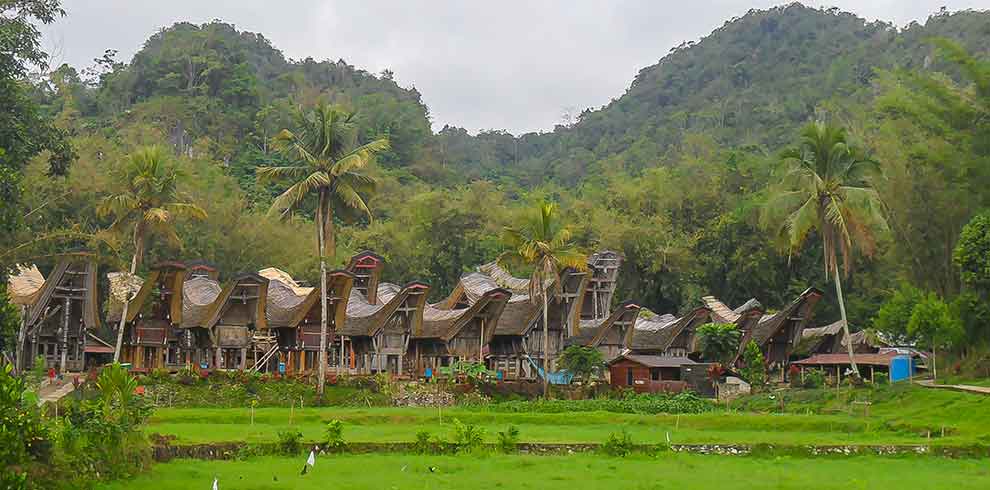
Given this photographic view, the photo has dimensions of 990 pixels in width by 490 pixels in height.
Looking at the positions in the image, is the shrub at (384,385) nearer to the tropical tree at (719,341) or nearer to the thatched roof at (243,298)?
the thatched roof at (243,298)

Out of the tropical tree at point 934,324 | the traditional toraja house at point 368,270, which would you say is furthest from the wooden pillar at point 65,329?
the tropical tree at point 934,324

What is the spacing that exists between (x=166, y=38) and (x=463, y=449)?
3849 inches

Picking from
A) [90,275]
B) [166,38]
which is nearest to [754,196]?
[90,275]

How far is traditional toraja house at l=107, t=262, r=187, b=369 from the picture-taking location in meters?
42.0

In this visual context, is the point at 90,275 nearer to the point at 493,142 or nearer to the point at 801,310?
the point at 801,310

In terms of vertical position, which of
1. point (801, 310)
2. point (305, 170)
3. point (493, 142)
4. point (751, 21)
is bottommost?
point (801, 310)

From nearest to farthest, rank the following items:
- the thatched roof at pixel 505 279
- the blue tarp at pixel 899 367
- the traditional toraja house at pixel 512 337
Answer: the blue tarp at pixel 899 367 → the traditional toraja house at pixel 512 337 → the thatched roof at pixel 505 279

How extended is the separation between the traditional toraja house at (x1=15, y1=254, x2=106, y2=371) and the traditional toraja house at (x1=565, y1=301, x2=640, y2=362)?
21999 millimetres

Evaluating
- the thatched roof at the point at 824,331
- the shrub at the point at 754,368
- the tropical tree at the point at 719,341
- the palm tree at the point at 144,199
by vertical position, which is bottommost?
the shrub at the point at 754,368

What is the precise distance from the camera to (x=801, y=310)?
53.0 metres

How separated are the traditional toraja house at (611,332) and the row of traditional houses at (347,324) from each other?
69 millimetres

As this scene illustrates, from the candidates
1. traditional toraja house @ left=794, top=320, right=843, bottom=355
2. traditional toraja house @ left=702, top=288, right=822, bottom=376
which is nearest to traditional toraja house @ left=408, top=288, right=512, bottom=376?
traditional toraja house @ left=702, top=288, right=822, bottom=376

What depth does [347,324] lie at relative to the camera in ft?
154

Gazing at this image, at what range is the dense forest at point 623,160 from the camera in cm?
4119
